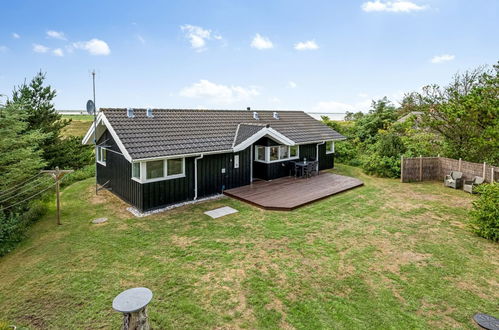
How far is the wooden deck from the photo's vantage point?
34.4 ft

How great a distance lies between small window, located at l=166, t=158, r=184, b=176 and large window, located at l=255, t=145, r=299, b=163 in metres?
4.63

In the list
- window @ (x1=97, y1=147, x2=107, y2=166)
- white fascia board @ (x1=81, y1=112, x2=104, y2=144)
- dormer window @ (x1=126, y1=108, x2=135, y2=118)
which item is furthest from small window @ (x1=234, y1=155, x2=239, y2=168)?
window @ (x1=97, y1=147, x2=107, y2=166)

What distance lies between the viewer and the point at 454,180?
520 inches

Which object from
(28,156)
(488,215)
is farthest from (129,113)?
(488,215)

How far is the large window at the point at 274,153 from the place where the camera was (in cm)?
1370

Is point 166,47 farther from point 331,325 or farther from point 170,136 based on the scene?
point 331,325

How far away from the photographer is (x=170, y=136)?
1105cm

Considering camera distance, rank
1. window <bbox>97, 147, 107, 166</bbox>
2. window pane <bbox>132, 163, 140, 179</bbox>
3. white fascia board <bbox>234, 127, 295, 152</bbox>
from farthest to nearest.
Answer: window <bbox>97, 147, 107, 166</bbox> → white fascia board <bbox>234, 127, 295, 152</bbox> → window pane <bbox>132, 163, 140, 179</bbox>

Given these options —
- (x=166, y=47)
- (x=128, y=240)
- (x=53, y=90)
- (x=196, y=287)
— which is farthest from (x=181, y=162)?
(x=53, y=90)

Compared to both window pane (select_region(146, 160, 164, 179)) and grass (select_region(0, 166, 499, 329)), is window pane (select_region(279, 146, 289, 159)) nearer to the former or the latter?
grass (select_region(0, 166, 499, 329))

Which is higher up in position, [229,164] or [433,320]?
[229,164]

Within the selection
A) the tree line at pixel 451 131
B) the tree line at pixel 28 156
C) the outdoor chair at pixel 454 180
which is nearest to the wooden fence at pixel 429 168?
the outdoor chair at pixel 454 180

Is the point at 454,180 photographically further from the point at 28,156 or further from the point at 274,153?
the point at 28,156

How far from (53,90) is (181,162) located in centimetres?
1256
